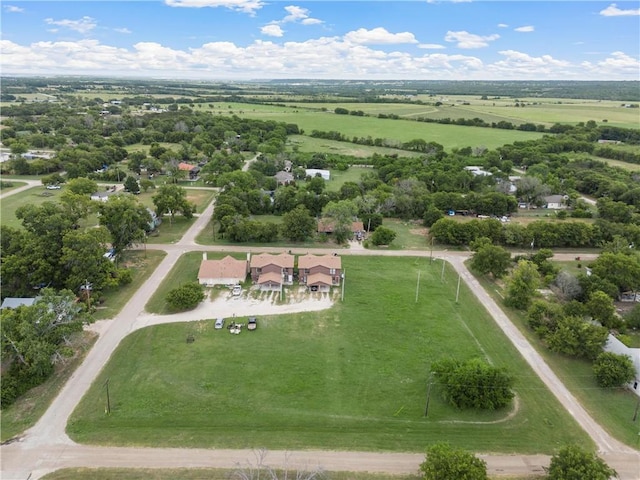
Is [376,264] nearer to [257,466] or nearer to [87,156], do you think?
[257,466]

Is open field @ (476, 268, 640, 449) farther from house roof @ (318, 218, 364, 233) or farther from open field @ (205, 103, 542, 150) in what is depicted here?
open field @ (205, 103, 542, 150)

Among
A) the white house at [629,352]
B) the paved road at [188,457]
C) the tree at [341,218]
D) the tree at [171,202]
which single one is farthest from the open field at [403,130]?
the paved road at [188,457]

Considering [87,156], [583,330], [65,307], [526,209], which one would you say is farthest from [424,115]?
[65,307]

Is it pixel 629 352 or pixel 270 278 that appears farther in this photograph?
pixel 270 278

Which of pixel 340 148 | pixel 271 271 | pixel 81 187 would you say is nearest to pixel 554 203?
pixel 271 271

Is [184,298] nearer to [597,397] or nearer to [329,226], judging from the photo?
[329,226]

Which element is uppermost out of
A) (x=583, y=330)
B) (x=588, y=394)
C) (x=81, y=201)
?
(x=81, y=201)

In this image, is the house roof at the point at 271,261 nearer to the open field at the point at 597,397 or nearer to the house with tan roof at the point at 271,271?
the house with tan roof at the point at 271,271
